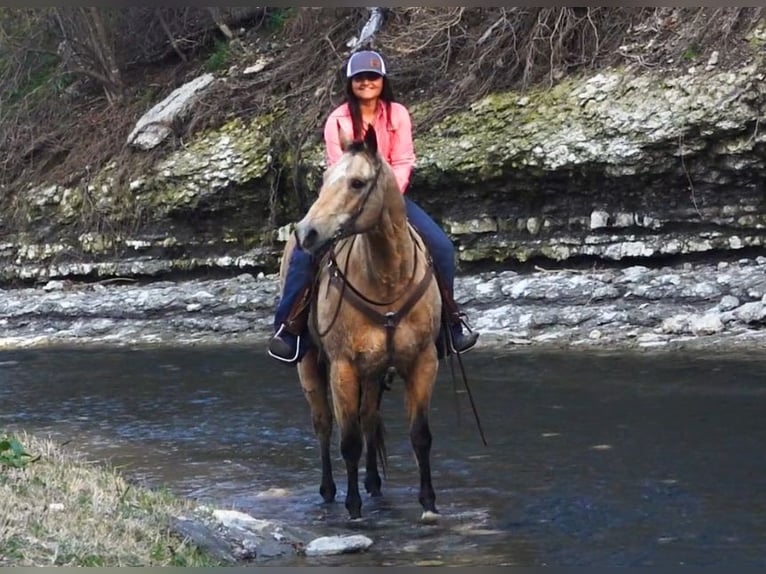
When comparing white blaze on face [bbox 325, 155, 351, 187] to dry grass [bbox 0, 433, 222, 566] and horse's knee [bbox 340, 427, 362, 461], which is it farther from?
dry grass [bbox 0, 433, 222, 566]

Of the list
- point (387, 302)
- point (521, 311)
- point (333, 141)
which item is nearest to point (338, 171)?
point (333, 141)

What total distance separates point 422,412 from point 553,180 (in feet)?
34.0

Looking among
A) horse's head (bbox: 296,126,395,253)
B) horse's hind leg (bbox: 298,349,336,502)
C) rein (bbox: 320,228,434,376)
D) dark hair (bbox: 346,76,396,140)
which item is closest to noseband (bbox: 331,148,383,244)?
horse's head (bbox: 296,126,395,253)

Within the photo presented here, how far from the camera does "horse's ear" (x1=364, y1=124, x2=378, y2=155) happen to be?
7238 millimetres

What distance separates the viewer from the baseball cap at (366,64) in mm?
7855

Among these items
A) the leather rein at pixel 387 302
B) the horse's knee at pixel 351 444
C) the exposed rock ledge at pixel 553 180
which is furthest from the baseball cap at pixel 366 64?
the exposed rock ledge at pixel 553 180

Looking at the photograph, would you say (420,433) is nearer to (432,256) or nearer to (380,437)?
(380,437)

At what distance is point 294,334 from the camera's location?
8.48 meters

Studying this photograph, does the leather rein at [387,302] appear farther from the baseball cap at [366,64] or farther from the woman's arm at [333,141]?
the baseball cap at [366,64]

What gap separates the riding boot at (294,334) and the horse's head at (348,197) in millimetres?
1285

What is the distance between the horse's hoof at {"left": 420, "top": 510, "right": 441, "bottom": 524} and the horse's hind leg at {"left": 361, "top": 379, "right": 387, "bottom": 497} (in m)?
0.85

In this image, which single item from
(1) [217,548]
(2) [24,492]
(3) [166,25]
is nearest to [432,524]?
(1) [217,548]

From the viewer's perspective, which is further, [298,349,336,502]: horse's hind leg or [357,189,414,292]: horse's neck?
[298,349,336,502]: horse's hind leg

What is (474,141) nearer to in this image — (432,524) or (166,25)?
(166,25)
